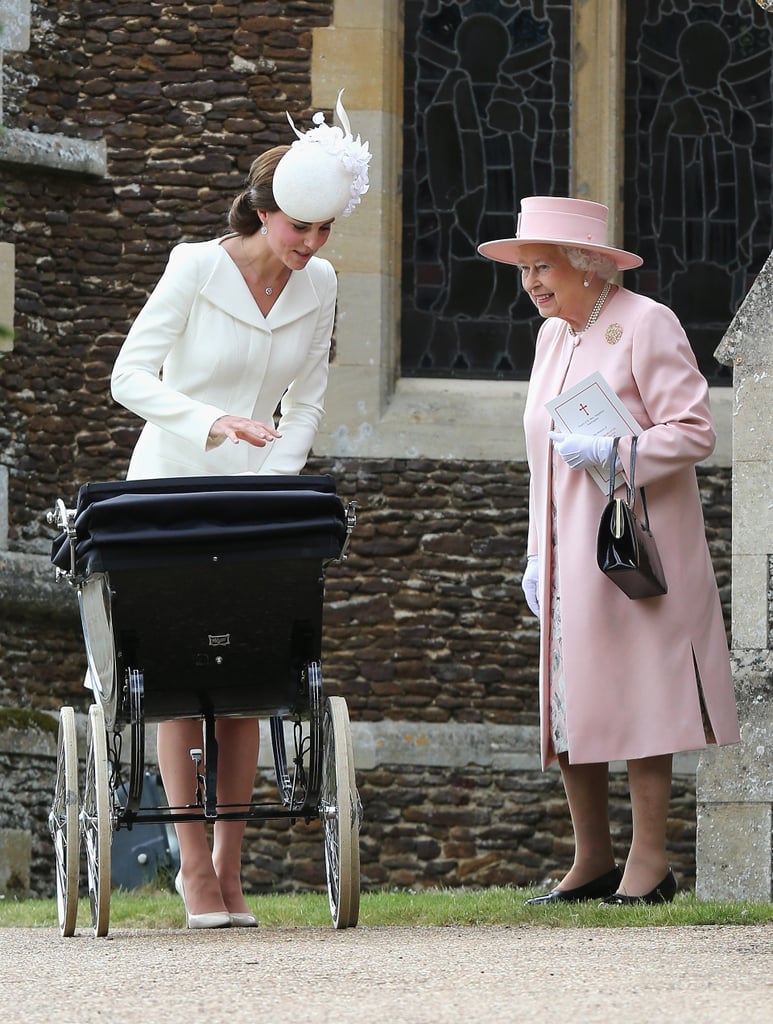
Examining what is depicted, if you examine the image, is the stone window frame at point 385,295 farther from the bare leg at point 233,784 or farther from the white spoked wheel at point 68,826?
the white spoked wheel at point 68,826

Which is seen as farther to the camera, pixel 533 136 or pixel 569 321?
pixel 533 136

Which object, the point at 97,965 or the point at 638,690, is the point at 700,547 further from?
the point at 97,965

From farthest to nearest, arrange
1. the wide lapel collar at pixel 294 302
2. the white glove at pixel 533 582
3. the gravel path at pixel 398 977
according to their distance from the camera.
A: the white glove at pixel 533 582, the wide lapel collar at pixel 294 302, the gravel path at pixel 398 977

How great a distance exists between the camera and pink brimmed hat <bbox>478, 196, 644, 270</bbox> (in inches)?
225

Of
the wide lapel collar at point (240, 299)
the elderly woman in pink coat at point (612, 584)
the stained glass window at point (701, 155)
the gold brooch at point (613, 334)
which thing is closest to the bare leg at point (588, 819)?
the elderly woman in pink coat at point (612, 584)

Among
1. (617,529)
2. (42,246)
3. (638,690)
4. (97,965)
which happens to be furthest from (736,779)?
(42,246)

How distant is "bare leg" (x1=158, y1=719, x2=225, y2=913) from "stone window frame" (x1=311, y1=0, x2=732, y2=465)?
496cm

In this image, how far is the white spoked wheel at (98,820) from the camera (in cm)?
492

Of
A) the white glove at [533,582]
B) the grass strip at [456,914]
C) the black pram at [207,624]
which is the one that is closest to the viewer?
the black pram at [207,624]

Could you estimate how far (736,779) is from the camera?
6125 millimetres

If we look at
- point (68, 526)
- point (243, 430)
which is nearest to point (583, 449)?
point (243, 430)

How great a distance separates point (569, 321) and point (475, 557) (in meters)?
4.59

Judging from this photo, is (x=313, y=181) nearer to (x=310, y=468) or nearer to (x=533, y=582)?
(x=533, y=582)

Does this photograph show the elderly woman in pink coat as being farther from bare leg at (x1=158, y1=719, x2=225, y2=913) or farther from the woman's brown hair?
bare leg at (x1=158, y1=719, x2=225, y2=913)
